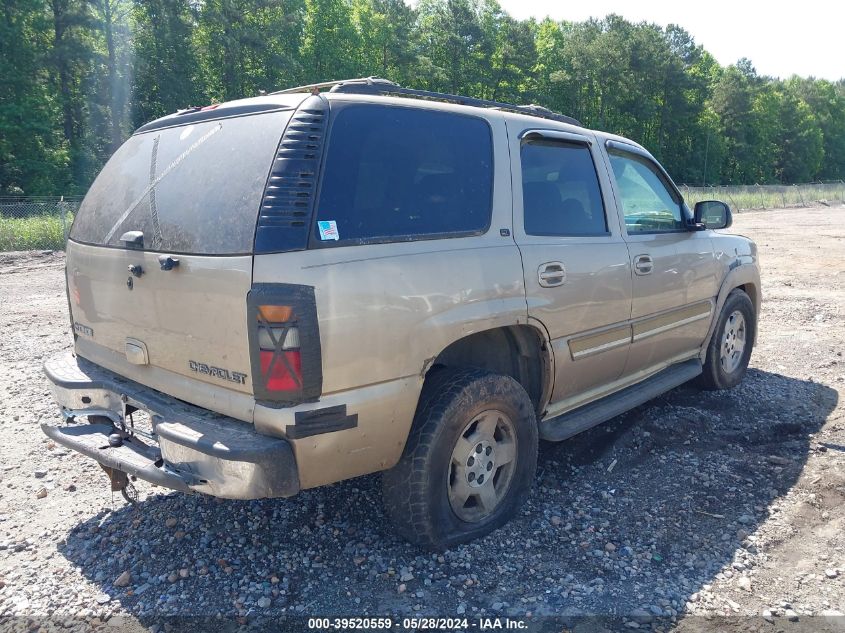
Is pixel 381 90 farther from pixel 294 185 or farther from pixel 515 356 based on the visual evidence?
pixel 515 356

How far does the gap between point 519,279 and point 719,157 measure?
7560 cm

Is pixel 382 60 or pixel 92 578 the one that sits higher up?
pixel 382 60

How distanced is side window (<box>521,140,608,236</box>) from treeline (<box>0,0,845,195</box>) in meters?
36.0

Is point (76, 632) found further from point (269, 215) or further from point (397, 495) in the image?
point (269, 215)

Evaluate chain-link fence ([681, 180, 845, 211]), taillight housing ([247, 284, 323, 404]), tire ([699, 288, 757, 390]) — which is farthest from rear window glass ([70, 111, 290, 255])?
chain-link fence ([681, 180, 845, 211])

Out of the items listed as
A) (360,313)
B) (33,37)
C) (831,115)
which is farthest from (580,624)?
(831,115)

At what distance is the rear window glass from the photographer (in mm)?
2668

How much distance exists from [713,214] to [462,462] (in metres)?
3.09

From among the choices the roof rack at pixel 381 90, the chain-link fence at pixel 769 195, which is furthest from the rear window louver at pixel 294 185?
the chain-link fence at pixel 769 195

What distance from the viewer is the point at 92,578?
302 cm

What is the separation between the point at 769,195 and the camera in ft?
137

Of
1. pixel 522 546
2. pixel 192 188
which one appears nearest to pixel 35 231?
pixel 192 188

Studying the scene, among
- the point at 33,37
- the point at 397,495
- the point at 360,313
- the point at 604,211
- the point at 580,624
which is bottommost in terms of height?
the point at 580,624

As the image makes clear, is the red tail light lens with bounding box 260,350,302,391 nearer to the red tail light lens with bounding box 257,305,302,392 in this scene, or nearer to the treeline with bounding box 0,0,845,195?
the red tail light lens with bounding box 257,305,302,392
